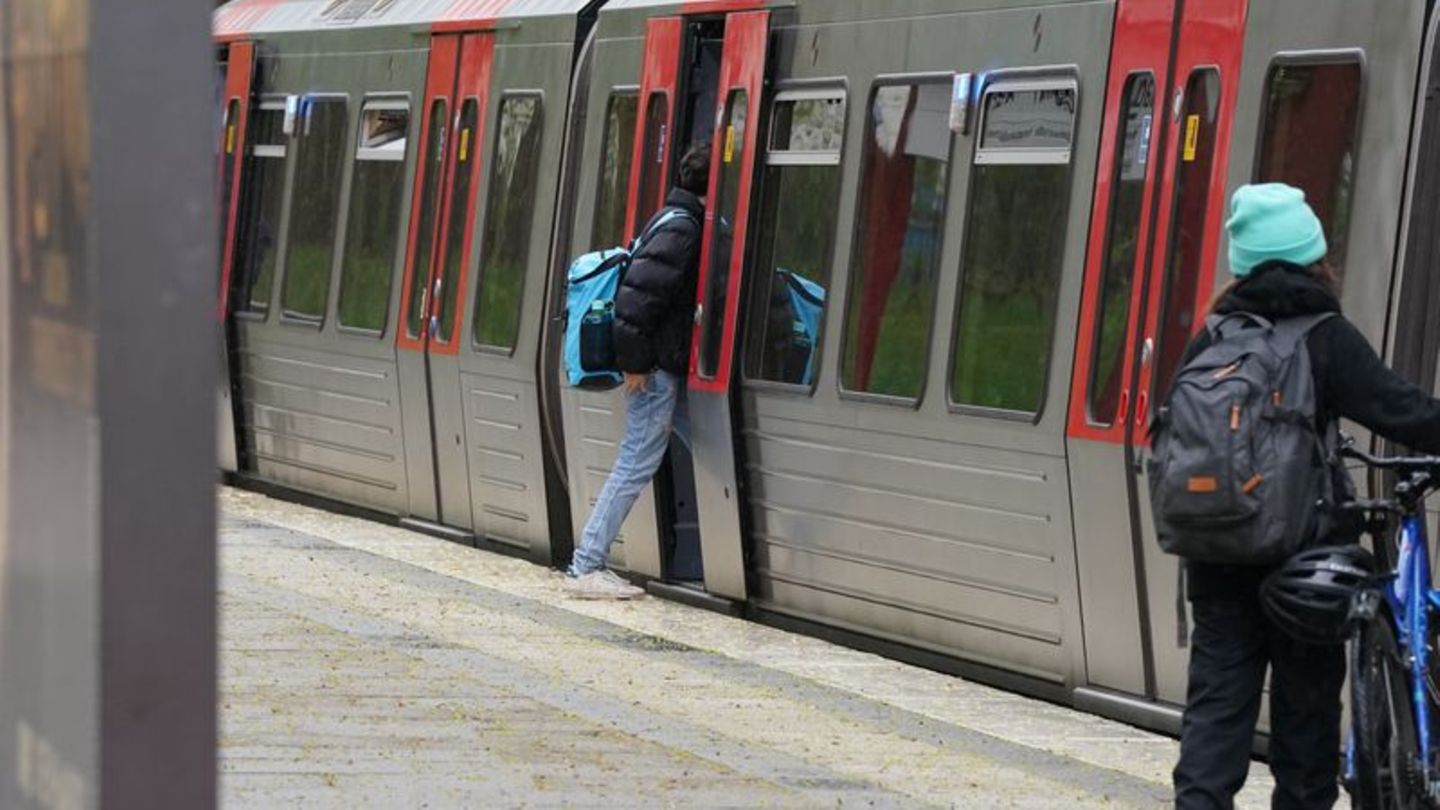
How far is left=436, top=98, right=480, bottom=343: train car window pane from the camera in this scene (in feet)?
51.5

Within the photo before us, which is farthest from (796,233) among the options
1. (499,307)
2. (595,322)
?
(499,307)

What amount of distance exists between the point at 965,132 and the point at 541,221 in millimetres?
4311

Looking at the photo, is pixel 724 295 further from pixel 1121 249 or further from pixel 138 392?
pixel 138 392

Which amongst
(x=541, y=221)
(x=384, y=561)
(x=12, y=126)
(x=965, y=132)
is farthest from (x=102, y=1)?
(x=541, y=221)

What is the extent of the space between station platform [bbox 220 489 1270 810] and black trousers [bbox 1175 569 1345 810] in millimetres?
1055

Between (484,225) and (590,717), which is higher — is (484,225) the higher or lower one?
the higher one

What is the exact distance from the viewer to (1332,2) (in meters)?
8.71

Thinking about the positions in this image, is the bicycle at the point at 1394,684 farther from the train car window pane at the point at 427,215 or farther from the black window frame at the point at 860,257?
the train car window pane at the point at 427,215

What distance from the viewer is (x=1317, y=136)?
8766mm

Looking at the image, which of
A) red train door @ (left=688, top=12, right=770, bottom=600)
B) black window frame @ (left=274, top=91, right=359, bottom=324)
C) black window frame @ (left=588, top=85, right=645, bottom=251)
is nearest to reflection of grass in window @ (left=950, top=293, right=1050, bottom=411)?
red train door @ (left=688, top=12, right=770, bottom=600)

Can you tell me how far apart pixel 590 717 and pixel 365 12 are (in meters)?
9.49

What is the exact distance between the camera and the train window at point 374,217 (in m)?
16.7

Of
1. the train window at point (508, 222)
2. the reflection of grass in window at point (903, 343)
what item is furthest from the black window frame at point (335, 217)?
the reflection of grass in window at point (903, 343)

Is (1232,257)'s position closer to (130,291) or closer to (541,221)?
(130,291)
